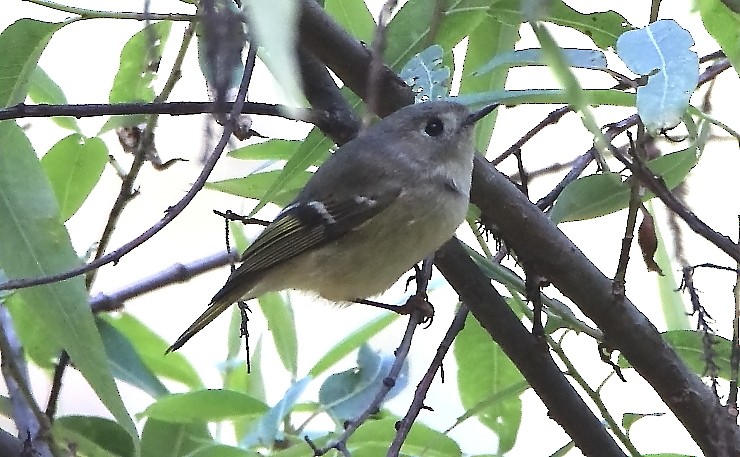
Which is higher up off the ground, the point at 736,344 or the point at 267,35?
the point at 736,344

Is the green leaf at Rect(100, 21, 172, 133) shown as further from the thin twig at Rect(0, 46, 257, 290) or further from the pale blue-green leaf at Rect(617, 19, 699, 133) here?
the pale blue-green leaf at Rect(617, 19, 699, 133)

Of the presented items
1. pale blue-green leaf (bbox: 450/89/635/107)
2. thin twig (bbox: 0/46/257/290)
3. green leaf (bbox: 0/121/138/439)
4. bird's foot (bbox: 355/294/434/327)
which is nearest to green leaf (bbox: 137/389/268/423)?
green leaf (bbox: 0/121/138/439)

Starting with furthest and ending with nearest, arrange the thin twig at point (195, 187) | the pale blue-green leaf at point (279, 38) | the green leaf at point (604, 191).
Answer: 1. the green leaf at point (604, 191)
2. the thin twig at point (195, 187)
3. the pale blue-green leaf at point (279, 38)

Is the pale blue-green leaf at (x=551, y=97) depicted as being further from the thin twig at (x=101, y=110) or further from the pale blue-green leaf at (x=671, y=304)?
the pale blue-green leaf at (x=671, y=304)

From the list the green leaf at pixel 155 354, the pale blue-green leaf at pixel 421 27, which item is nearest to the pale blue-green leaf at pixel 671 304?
the pale blue-green leaf at pixel 421 27

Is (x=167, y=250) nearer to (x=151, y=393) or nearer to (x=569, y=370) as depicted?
(x=151, y=393)

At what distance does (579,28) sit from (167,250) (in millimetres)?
1214

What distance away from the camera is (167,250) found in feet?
5.72

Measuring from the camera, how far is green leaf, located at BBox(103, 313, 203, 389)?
1075mm

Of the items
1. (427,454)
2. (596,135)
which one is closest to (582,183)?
(427,454)

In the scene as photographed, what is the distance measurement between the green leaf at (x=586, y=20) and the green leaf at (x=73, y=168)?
491mm

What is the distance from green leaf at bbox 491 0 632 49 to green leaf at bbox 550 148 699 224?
0.40ft

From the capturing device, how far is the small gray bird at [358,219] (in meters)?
0.99

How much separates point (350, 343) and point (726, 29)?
537 millimetres
